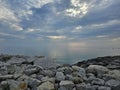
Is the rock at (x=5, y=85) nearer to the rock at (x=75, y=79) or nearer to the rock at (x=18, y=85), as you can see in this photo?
the rock at (x=18, y=85)

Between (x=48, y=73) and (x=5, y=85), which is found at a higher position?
(x=48, y=73)

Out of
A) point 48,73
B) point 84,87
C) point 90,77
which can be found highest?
point 48,73

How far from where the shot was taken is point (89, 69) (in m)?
8.28

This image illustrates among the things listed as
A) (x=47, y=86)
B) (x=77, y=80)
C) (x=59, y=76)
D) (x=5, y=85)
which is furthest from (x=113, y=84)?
(x=5, y=85)

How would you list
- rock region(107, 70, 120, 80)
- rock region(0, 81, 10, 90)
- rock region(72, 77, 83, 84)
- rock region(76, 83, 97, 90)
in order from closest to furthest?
rock region(76, 83, 97, 90) → rock region(0, 81, 10, 90) → rock region(72, 77, 83, 84) → rock region(107, 70, 120, 80)

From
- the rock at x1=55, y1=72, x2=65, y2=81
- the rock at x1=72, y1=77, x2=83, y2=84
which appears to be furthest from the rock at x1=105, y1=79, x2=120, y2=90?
the rock at x1=55, y1=72, x2=65, y2=81

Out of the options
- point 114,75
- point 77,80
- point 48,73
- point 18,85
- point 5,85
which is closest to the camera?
point 18,85

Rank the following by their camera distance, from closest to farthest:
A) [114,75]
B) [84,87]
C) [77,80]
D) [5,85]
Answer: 1. [84,87]
2. [5,85]
3. [77,80]
4. [114,75]

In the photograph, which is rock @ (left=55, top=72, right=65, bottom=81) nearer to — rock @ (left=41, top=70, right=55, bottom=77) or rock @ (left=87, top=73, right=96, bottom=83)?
rock @ (left=41, top=70, right=55, bottom=77)

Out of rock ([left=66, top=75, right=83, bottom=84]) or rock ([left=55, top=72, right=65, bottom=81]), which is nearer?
Answer: rock ([left=66, top=75, right=83, bottom=84])

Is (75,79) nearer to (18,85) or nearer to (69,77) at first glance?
(69,77)

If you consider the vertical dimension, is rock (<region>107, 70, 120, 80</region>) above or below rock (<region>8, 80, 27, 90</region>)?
above

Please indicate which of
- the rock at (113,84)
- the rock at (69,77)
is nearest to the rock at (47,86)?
the rock at (69,77)

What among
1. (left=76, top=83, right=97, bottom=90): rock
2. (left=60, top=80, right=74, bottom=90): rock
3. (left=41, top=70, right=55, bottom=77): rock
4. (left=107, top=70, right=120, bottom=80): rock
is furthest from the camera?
(left=41, top=70, right=55, bottom=77): rock
